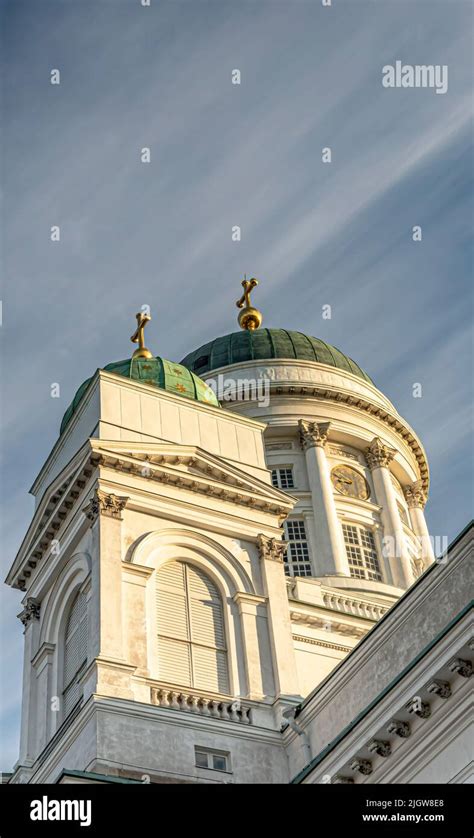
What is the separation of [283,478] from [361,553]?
453cm

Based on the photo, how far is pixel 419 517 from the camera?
5481cm

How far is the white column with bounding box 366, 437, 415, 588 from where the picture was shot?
48594 millimetres

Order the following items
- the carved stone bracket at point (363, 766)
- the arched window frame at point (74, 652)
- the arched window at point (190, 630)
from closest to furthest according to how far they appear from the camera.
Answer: the carved stone bracket at point (363, 766) < the arched window at point (190, 630) < the arched window frame at point (74, 652)

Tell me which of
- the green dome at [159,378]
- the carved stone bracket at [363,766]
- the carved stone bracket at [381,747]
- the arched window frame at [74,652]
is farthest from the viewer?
the green dome at [159,378]

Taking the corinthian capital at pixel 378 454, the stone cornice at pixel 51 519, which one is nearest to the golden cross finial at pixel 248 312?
the corinthian capital at pixel 378 454

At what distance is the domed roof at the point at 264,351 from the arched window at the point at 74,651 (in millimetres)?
24143

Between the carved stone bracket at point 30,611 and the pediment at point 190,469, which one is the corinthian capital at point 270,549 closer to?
the pediment at point 190,469

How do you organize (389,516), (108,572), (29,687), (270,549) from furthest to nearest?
(389,516) → (270,549) → (29,687) → (108,572)

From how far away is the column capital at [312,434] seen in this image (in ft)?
168

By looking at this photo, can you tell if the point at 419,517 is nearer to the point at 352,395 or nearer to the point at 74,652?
the point at 352,395

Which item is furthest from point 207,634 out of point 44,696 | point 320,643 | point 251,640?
point 320,643

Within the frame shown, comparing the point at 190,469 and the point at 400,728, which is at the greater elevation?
the point at 190,469

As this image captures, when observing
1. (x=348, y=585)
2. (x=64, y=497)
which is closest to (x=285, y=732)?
(x=64, y=497)

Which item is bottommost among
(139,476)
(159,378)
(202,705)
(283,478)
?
(202,705)
